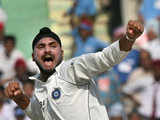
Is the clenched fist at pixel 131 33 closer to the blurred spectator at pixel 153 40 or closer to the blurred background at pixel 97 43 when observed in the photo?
the blurred background at pixel 97 43

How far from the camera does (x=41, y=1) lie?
36.2 ft

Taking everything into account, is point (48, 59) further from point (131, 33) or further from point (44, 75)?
point (131, 33)

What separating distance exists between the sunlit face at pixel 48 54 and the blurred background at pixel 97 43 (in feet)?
11.5

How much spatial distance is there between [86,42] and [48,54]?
4595mm

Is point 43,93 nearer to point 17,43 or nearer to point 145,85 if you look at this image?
point 145,85

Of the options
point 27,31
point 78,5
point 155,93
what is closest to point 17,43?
point 27,31

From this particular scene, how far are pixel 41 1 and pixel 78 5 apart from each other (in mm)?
691

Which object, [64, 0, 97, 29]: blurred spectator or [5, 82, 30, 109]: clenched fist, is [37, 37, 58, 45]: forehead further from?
[64, 0, 97, 29]: blurred spectator

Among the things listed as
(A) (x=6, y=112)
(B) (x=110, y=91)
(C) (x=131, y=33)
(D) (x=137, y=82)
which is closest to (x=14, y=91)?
(C) (x=131, y=33)

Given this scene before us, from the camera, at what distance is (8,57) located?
9.83m

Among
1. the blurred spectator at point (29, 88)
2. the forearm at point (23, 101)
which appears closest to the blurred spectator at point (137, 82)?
the blurred spectator at point (29, 88)

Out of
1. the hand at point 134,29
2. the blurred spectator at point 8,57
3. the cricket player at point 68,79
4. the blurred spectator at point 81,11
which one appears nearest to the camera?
the hand at point 134,29

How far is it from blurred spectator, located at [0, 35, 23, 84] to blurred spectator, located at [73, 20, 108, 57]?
3.14 feet

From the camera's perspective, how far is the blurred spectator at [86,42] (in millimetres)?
9789
